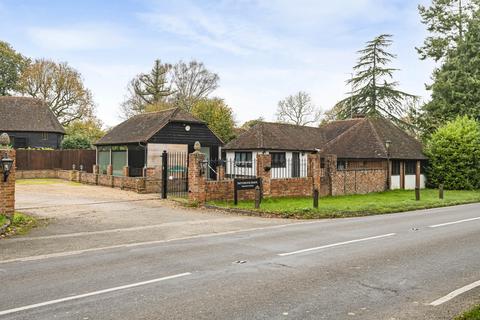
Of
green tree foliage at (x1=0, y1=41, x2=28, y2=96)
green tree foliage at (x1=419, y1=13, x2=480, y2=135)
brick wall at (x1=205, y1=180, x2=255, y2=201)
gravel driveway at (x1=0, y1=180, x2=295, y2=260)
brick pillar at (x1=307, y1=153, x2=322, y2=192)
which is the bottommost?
gravel driveway at (x1=0, y1=180, x2=295, y2=260)

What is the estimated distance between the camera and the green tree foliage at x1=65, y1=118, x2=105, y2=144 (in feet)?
162

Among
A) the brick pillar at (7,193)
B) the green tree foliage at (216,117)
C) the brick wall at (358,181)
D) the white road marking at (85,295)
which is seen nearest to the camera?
the white road marking at (85,295)

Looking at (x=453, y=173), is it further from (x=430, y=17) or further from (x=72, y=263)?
(x=72, y=263)

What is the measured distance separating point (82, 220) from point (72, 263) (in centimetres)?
631

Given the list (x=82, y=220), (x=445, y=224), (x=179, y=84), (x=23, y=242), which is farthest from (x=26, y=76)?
(x=445, y=224)

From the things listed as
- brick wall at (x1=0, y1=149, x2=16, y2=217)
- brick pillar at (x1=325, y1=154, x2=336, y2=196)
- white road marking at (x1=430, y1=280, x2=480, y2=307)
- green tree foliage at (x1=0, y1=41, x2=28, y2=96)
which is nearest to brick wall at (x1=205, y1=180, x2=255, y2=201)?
brick pillar at (x1=325, y1=154, x2=336, y2=196)

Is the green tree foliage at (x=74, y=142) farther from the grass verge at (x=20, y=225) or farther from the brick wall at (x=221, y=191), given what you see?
the grass verge at (x=20, y=225)

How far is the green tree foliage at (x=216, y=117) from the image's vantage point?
43.6 meters

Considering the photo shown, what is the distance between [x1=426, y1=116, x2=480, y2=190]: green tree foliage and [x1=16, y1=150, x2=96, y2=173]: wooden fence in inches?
1150

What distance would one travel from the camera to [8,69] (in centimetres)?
5291

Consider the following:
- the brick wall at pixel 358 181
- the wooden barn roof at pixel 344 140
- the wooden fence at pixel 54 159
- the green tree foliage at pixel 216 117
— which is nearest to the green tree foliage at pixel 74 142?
the wooden fence at pixel 54 159

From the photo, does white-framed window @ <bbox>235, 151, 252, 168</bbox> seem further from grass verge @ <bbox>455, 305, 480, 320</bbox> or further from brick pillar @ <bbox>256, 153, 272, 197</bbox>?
grass verge @ <bbox>455, 305, 480, 320</bbox>

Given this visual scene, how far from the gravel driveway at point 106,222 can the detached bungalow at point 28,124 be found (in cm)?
1989

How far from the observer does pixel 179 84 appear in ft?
183
